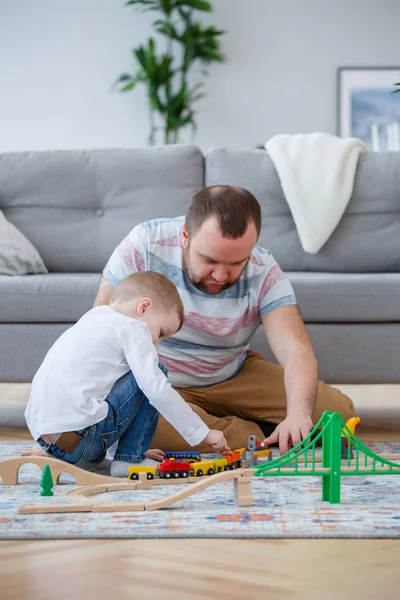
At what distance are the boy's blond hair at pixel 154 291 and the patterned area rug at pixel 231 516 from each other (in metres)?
0.36

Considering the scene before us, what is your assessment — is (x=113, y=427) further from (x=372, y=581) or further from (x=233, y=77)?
(x=233, y=77)

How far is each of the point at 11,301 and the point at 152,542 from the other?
4.66 ft

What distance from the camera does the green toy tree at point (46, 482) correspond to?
60.8 inches

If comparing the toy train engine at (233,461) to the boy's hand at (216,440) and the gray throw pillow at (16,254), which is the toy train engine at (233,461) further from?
the gray throw pillow at (16,254)

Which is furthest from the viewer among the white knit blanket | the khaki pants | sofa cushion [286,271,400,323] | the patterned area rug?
the white knit blanket

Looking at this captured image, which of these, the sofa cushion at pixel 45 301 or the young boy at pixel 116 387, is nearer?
the young boy at pixel 116 387

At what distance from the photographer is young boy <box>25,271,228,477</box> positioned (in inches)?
64.7

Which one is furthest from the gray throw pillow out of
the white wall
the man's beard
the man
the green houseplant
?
the white wall

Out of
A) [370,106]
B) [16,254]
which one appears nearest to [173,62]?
[370,106]

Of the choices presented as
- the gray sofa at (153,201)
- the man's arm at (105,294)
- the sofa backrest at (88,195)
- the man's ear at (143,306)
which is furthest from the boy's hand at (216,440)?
the sofa backrest at (88,195)

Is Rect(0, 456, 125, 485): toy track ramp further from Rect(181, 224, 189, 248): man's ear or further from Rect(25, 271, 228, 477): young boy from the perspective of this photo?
Rect(181, 224, 189, 248): man's ear

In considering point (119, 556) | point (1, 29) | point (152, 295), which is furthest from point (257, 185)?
point (1, 29)

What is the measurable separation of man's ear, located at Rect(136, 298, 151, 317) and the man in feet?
0.59

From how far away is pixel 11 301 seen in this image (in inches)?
99.8
